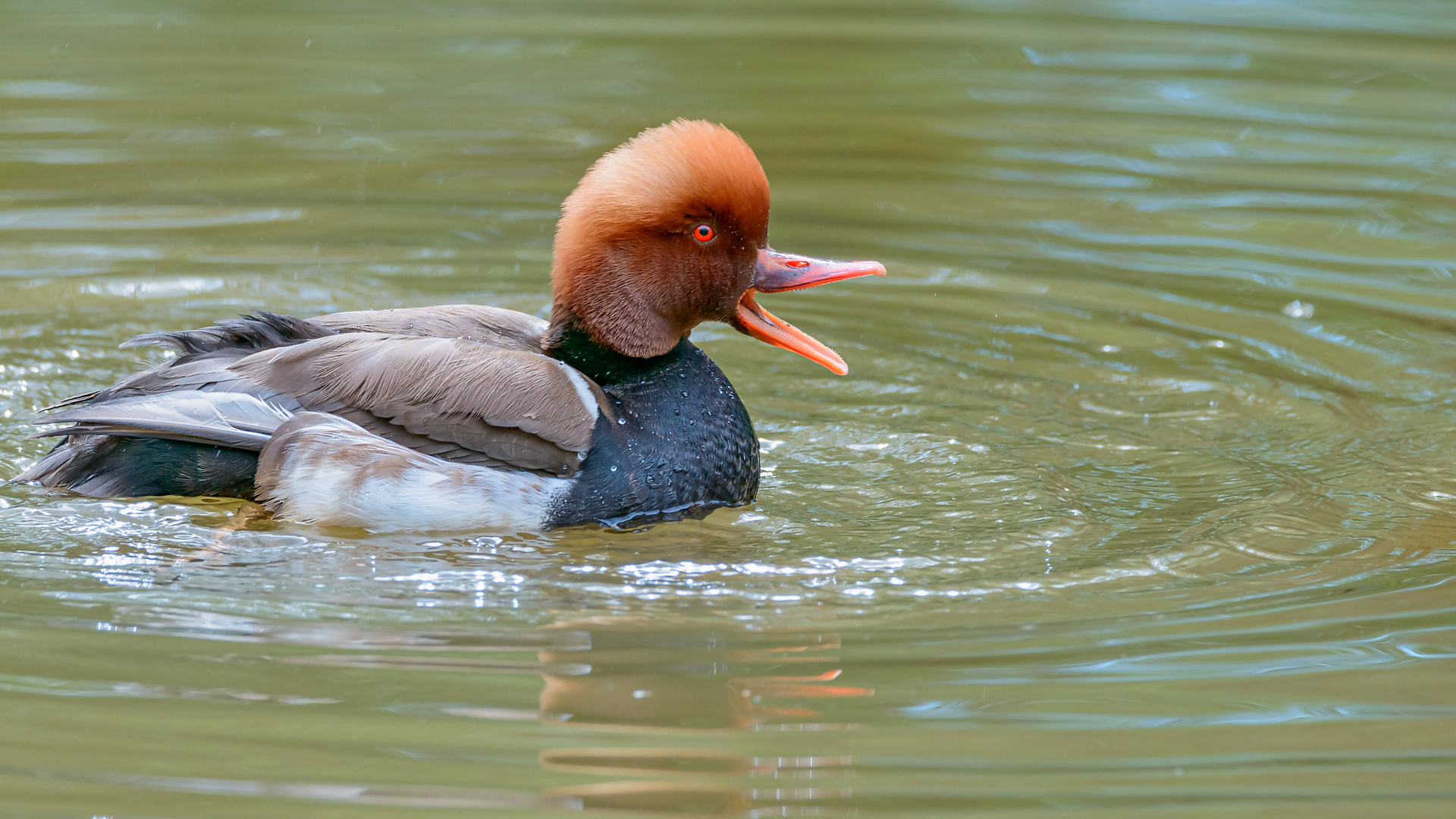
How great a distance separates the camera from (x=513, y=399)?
16.1 feet

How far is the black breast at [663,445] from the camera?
16.2 ft

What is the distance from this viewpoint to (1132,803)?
3.34 meters

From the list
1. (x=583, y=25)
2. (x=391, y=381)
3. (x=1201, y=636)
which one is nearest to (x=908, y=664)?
(x=1201, y=636)

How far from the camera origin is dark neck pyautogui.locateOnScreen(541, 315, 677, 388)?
17.0ft

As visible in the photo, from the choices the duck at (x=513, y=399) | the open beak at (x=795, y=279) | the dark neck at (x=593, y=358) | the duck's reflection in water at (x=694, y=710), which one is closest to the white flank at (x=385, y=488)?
the duck at (x=513, y=399)

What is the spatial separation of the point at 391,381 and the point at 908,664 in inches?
71.0

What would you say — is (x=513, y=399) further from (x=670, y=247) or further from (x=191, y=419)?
(x=191, y=419)

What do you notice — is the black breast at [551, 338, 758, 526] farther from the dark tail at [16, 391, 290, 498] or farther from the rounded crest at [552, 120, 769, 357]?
the dark tail at [16, 391, 290, 498]

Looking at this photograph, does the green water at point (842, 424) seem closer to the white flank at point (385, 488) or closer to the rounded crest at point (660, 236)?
the white flank at point (385, 488)

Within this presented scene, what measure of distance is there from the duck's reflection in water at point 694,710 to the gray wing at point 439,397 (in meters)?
0.86

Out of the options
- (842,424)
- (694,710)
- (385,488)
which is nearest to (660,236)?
(385,488)

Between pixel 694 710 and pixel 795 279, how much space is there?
1876 millimetres

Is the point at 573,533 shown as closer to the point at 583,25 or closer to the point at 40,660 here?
the point at 40,660

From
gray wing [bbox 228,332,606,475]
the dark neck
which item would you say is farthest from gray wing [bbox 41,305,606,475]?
the dark neck
